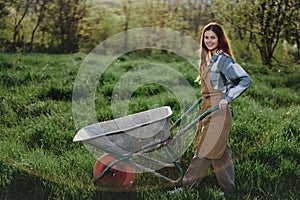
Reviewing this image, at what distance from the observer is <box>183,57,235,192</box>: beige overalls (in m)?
3.12

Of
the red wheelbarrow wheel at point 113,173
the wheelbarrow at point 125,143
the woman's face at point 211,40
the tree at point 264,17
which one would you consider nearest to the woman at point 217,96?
the woman's face at point 211,40

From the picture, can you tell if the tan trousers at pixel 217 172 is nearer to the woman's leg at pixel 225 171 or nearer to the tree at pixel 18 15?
the woman's leg at pixel 225 171

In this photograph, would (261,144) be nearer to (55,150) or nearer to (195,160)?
(195,160)

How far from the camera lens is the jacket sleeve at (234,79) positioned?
294 cm

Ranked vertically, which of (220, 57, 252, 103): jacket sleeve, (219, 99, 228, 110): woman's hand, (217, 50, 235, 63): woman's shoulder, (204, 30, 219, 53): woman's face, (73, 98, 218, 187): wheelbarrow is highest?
(204, 30, 219, 53): woman's face

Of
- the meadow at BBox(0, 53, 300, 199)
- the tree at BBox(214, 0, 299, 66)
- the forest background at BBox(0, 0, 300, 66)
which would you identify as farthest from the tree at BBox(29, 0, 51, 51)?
the tree at BBox(214, 0, 299, 66)

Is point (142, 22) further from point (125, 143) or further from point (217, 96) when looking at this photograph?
point (125, 143)

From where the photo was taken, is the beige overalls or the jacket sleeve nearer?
the jacket sleeve

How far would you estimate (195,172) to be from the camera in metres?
3.30

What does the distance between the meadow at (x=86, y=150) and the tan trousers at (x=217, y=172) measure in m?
0.08

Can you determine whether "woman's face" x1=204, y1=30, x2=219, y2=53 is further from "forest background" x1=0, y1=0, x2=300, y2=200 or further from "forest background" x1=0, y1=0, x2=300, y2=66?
"forest background" x1=0, y1=0, x2=300, y2=66

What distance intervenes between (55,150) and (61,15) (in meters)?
7.42

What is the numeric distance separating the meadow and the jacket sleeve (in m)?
0.79

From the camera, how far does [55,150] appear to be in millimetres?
4031
